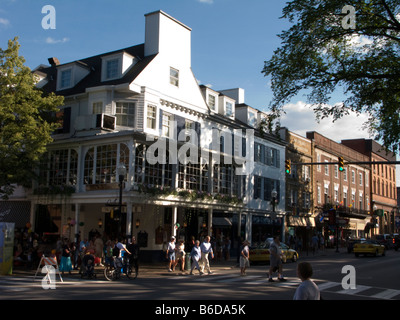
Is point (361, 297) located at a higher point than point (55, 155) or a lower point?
lower

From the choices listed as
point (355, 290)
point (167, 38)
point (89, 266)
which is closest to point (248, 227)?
point (167, 38)

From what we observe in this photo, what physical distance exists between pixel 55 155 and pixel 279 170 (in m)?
21.0

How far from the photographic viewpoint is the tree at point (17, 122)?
22.3m

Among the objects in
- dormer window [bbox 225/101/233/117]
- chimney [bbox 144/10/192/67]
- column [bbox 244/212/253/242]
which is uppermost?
chimney [bbox 144/10/192/67]

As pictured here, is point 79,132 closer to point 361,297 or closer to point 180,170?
point 180,170

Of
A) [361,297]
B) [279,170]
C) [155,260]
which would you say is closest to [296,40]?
[361,297]

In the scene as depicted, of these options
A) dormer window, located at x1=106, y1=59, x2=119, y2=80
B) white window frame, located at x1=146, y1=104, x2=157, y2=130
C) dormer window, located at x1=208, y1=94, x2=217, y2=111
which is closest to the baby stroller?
white window frame, located at x1=146, y1=104, x2=157, y2=130

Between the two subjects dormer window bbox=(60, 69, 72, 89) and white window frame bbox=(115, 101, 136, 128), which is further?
dormer window bbox=(60, 69, 72, 89)

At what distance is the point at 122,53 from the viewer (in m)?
27.3

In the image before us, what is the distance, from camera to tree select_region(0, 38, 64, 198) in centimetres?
2227

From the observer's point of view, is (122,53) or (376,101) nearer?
(376,101)

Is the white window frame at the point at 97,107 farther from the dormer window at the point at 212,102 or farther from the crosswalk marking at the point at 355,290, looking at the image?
the crosswalk marking at the point at 355,290

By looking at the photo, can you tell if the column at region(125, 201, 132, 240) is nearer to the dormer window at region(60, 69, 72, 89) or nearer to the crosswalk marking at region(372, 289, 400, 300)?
the dormer window at region(60, 69, 72, 89)

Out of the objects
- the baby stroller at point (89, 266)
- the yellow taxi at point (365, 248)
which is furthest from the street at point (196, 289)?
the yellow taxi at point (365, 248)
